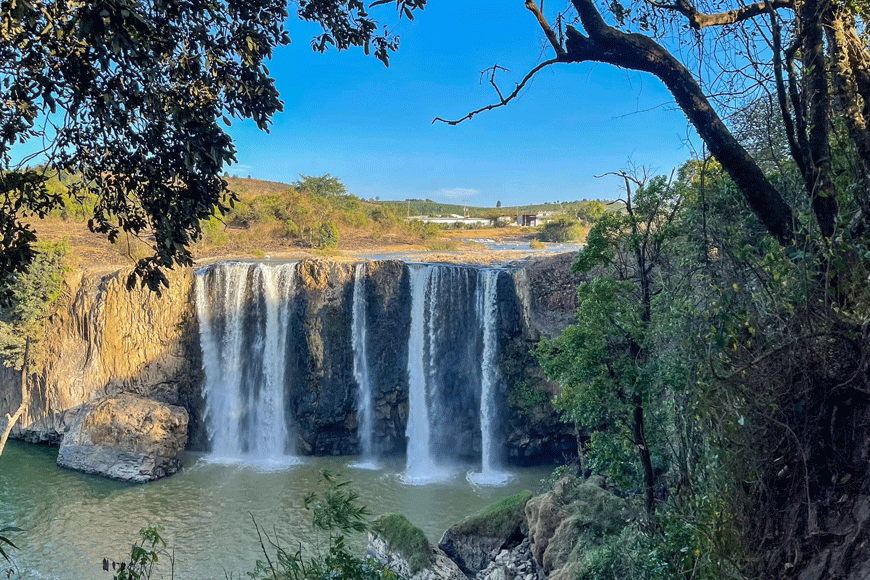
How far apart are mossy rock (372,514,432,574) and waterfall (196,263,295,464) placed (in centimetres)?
876

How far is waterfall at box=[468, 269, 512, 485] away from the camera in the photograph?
17719 mm

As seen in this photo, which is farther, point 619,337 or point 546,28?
point 619,337

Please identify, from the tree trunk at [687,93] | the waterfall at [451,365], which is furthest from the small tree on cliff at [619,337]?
the waterfall at [451,365]

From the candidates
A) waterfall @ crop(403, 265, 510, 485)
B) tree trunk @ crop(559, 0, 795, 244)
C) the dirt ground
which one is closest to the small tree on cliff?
tree trunk @ crop(559, 0, 795, 244)

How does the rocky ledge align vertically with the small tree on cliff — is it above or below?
below

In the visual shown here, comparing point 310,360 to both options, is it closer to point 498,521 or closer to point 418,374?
point 418,374

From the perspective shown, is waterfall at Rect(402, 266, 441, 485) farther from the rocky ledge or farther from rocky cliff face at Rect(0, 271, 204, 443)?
rocky cliff face at Rect(0, 271, 204, 443)

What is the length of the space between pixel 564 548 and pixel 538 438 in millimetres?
8364

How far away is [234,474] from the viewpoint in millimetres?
16438

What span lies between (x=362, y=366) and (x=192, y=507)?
21.4ft

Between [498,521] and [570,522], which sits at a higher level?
[570,522]

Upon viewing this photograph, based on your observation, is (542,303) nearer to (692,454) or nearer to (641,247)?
(641,247)

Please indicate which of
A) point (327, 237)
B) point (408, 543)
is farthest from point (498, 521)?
point (327, 237)

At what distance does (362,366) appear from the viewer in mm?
18766
